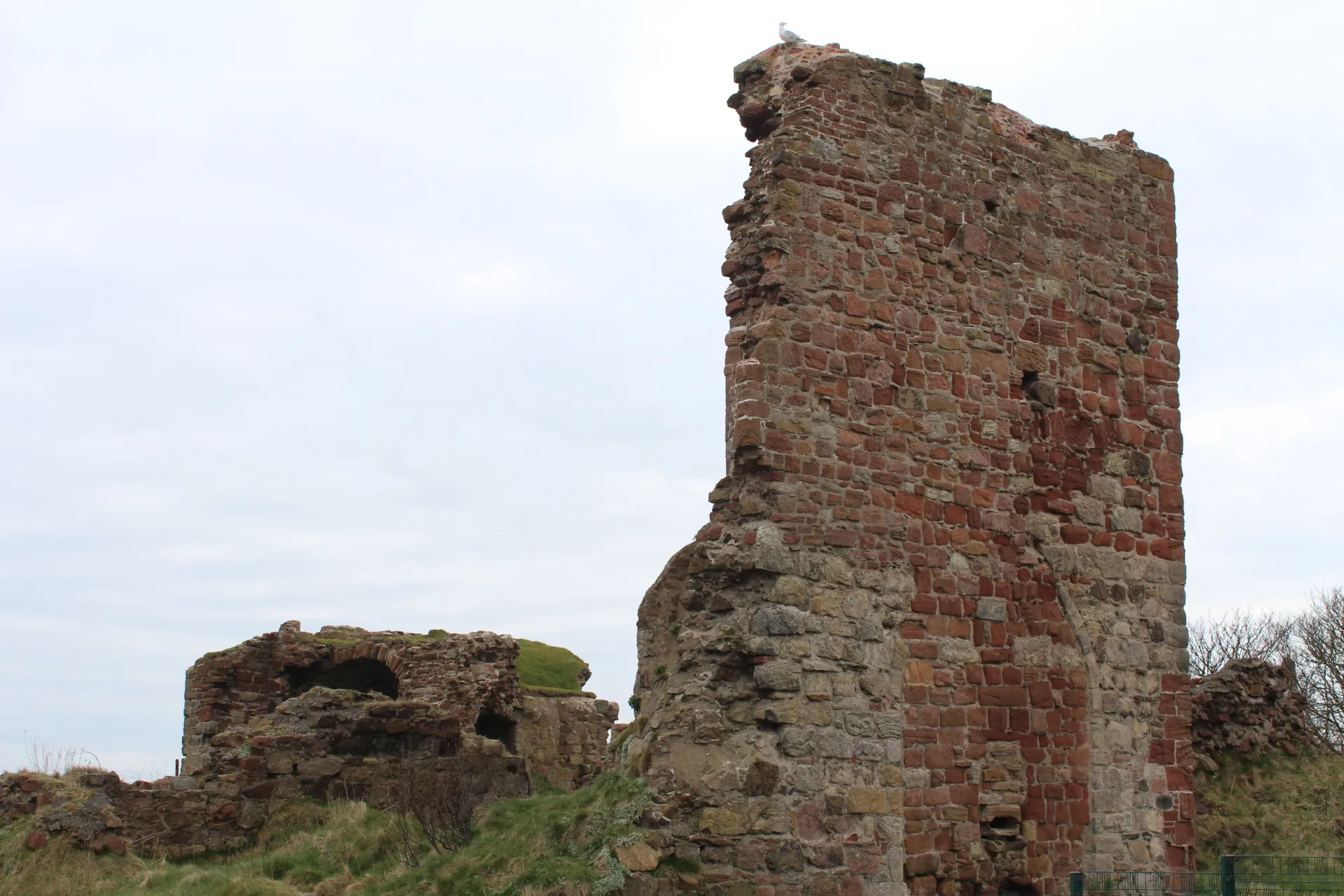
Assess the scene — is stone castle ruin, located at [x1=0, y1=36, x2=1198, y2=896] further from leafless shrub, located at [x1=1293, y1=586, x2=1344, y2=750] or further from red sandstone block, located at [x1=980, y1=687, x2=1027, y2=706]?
leafless shrub, located at [x1=1293, y1=586, x2=1344, y2=750]

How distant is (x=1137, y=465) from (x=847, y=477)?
10.9 ft

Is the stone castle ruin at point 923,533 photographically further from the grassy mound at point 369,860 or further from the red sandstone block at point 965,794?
the grassy mound at point 369,860

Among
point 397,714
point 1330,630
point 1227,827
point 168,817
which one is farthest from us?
point 1330,630

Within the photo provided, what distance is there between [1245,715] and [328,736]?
9.22 meters

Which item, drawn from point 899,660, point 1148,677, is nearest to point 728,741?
point 899,660

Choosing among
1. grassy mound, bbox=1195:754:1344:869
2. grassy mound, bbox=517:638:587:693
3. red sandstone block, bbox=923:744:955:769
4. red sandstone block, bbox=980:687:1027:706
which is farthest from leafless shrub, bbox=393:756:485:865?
grassy mound, bbox=1195:754:1344:869

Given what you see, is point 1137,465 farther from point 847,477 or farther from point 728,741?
point 728,741

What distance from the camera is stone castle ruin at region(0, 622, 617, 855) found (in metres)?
12.9

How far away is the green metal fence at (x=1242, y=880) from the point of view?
Result: 10.1 metres

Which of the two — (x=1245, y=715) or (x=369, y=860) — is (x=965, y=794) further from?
(x=1245, y=715)

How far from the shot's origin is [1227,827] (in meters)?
12.3

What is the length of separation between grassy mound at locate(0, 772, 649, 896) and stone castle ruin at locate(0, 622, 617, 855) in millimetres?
283

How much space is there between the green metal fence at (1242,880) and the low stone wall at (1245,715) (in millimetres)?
2310

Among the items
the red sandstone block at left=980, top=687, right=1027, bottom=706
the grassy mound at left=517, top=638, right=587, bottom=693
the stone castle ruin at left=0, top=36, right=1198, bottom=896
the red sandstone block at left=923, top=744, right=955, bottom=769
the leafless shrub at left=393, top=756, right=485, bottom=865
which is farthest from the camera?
the grassy mound at left=517, top=638, right=587, bottom=693
